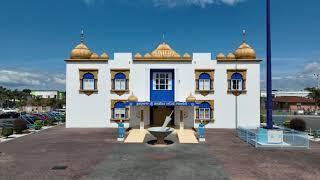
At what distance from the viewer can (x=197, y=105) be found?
116ft

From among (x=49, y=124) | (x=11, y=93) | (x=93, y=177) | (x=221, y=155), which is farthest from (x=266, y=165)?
(x=11, y=93)

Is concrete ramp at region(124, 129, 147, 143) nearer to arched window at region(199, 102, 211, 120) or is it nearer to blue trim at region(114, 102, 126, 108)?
blue trim at region(114, 102, 126, 108)

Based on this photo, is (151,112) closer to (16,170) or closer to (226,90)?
(226,90)

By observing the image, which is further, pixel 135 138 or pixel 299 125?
pixel 299 125

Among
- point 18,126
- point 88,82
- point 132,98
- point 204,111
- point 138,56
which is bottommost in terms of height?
point 18,126

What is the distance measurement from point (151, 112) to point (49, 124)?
1407 cm

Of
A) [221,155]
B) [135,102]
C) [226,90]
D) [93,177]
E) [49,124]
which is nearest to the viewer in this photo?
[93,177]

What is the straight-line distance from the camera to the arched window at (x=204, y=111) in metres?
36.1

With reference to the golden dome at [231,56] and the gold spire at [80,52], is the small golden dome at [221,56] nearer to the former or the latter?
the golden dome at [231,56]

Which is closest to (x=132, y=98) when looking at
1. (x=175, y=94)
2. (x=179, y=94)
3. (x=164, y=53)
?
(x=175, y=94)

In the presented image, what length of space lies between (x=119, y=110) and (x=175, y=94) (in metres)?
6.63

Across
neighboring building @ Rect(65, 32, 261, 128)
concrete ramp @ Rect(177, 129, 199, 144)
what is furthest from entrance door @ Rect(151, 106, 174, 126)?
concrete ramp @ Rect(177, 129, 199, 144)

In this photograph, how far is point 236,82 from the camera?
3619 centimetres

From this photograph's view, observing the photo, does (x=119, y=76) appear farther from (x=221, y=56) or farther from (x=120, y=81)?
(x=221, y=56)
